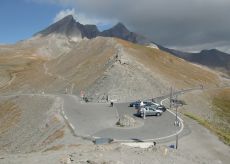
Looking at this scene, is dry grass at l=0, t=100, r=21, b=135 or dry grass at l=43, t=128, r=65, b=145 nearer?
dry grass at l=43, t=128, r=65, b=145

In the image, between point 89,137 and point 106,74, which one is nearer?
point 89,137

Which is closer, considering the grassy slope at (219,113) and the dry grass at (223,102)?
the grassy slope at (219,113)

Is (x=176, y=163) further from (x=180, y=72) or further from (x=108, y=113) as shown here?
(x=180, y=72)

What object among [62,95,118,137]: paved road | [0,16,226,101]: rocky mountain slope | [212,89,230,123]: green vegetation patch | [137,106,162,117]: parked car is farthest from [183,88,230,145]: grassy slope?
[62,95,118,137]: paved road

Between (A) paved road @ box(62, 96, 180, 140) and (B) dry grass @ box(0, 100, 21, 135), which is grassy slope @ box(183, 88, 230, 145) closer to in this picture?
(A) paved road @ box(62, 96, 180, 140)

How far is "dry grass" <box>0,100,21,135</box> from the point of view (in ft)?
234

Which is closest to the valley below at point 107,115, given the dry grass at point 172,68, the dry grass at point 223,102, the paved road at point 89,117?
the paved road at point 89,117

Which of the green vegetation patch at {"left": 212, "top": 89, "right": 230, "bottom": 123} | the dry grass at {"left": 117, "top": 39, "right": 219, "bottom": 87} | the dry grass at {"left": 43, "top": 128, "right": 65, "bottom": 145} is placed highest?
the dry grass at {"left": 117, "top": 39, "right": 219, "bottom": 87}

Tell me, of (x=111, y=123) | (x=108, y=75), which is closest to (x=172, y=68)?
(x=108, y=75)

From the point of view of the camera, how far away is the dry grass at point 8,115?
71.3m

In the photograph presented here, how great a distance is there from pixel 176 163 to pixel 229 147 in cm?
1583

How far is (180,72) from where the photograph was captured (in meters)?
148

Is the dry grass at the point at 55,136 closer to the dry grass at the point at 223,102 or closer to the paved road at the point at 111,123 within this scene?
the paved road at the point at 111,123

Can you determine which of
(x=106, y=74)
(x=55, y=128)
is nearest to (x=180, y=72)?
(x=106, y=74)
